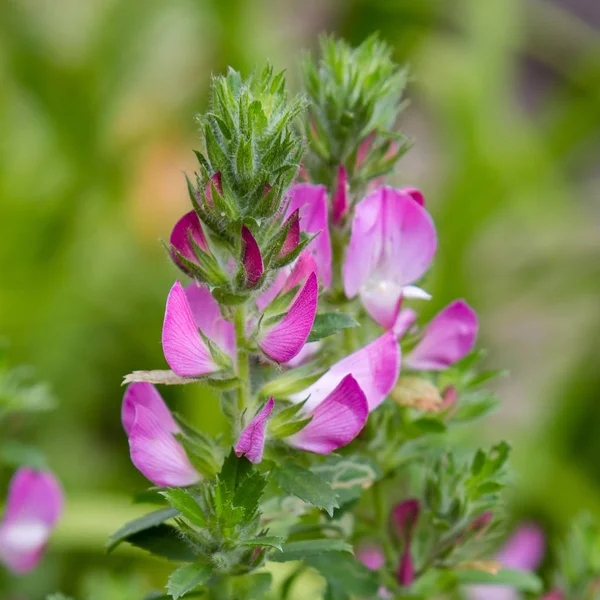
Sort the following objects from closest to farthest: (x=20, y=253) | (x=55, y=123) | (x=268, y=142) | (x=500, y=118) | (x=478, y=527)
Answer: (x=268, y=142), (x=478, y=527), (x=20, y=253), (x=55, y=123), (x=500, y=118)

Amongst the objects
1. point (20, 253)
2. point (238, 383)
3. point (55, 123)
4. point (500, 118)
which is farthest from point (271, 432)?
point (500, 118)

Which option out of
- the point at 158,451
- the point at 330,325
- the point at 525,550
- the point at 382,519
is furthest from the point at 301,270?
the point at 525,550

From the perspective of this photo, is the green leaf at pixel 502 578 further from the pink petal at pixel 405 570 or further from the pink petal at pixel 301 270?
the pink petal at pixel 301 270

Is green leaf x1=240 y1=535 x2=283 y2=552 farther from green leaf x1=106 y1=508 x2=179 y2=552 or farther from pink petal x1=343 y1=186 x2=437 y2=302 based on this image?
pink petal x1=343 y1=186 x2=437 y2=302

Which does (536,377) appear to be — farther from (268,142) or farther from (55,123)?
(268,142)

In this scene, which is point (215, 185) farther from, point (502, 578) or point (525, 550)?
point (525, 550)

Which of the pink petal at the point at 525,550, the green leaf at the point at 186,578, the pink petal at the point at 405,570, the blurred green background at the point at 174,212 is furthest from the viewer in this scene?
the blurred green background at the point at 174,212

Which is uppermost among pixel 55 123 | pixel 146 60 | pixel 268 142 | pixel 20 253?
pixel 146 60

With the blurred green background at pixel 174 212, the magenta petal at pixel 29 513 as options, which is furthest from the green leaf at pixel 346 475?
the blurred green background at pixel 174 212
